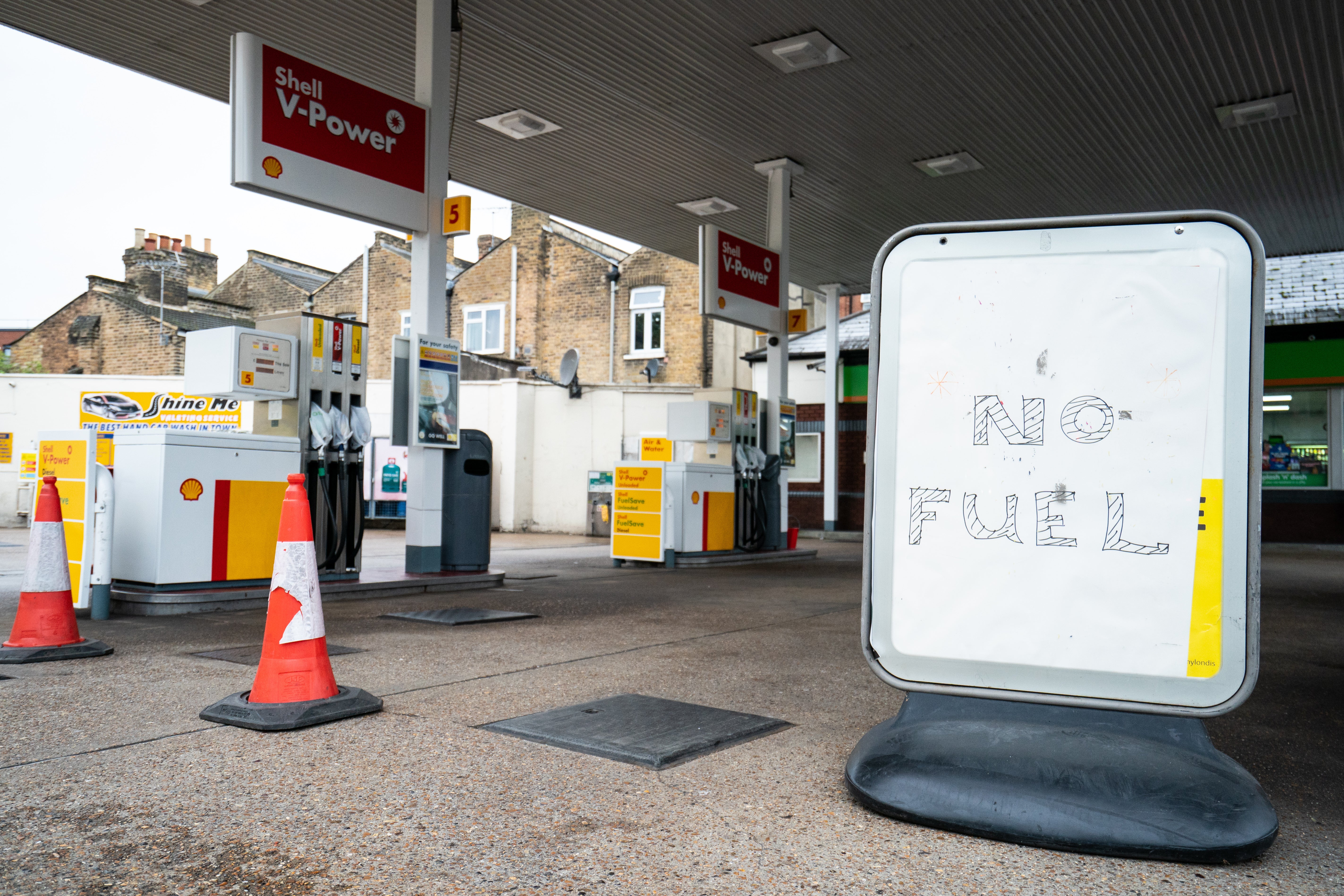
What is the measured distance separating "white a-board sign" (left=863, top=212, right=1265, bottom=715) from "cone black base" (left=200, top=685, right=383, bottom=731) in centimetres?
194

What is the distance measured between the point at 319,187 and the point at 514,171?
6146mm

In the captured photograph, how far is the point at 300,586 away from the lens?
3537 mm

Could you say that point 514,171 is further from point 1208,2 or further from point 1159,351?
point 1159,351

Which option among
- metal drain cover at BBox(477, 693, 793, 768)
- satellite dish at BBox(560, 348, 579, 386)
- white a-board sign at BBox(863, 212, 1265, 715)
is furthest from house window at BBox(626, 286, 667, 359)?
white a-board sign at BBox(863, 212, 1265, 715)

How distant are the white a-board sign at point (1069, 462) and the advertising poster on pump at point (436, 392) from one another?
235 inches

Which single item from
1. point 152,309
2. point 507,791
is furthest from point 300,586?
point 152,309

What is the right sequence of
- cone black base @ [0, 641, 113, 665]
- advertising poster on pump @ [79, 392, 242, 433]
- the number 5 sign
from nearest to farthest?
1. cone black base @ [0, 641, 113, 665]
2. the number 5 sign
3. advertising poster on pump @ [79, 392, 242, 433]

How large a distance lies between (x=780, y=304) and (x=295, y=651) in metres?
10.1

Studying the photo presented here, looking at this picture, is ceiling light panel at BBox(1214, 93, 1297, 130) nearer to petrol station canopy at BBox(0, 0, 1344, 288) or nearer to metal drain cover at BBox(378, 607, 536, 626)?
petrol station canopy at BBox(0, 0, 1344, 288)

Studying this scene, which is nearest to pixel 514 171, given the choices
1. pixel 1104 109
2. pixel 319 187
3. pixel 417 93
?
pixel 417 93

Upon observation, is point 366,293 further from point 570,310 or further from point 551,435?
point 551,435

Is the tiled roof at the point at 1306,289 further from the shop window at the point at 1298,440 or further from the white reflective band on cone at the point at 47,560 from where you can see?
the white reflective band on cone at the point at 47,560

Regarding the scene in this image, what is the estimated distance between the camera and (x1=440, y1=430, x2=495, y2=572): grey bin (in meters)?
8.77

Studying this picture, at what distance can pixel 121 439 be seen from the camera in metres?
6.56
